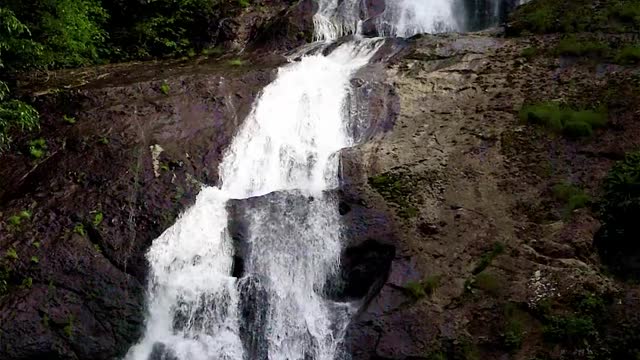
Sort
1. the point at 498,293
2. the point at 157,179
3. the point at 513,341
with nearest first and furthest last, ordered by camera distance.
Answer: the point at 513,341 → the point at 498,293 → the point at 157,179

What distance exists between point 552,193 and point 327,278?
12.4 ft

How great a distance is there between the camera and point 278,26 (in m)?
16.6

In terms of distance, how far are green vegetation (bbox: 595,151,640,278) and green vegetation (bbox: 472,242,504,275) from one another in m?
1.35

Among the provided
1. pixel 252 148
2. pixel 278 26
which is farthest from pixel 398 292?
pixel 278 26

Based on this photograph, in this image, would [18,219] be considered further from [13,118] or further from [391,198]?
[391,198]

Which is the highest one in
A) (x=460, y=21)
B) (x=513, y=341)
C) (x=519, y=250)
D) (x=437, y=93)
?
(x=460, y=21)

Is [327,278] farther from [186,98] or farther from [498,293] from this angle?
[186,98]

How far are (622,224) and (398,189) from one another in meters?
3.38

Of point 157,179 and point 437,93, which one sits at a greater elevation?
point 437,93

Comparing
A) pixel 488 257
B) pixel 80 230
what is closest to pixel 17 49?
pixel 80 230

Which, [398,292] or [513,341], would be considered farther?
[398,292]

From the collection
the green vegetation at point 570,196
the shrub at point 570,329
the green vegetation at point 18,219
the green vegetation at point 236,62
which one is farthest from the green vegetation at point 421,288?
the green vegetation at point 236,62

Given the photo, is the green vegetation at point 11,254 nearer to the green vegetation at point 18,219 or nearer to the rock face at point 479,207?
the green vegetation at point 18,219

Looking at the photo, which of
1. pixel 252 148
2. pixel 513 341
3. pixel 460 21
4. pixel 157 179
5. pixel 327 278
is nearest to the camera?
pixel 513 341
